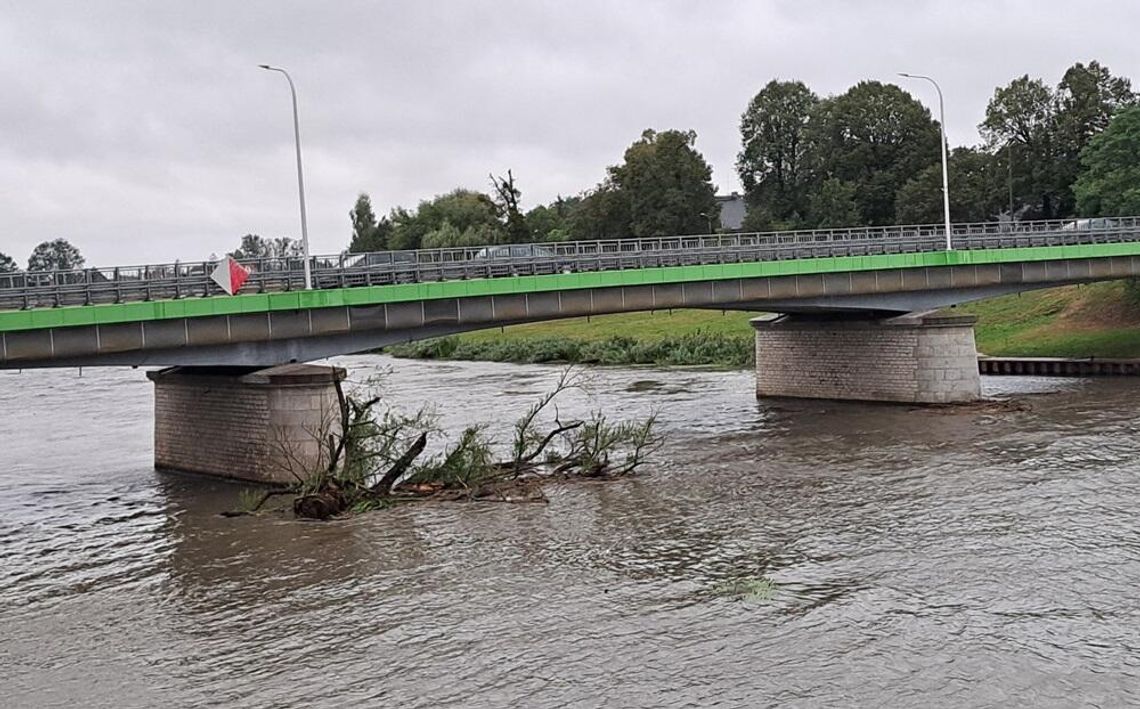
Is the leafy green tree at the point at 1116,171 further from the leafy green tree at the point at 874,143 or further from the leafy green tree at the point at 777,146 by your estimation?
the leafy green tree at the point at 777,146

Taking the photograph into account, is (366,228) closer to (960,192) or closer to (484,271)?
(960,192)

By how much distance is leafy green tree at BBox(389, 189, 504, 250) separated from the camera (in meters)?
120

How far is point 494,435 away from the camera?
41406 millimetres

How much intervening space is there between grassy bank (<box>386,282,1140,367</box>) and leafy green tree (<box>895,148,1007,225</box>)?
1732cm

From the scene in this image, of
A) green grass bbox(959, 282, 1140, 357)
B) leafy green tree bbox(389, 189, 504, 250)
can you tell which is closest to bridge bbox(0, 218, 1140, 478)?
green grass bbox(959, 282, 1140, 357)

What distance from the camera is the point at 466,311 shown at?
37.1 m

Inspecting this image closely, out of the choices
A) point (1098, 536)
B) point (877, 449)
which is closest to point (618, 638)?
point (1098, 536)

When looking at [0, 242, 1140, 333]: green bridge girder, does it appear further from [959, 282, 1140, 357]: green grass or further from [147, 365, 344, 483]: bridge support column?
[959, 282, 1140, 357]: green grass

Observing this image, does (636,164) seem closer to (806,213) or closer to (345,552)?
(806,213)

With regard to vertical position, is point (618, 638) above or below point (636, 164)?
below

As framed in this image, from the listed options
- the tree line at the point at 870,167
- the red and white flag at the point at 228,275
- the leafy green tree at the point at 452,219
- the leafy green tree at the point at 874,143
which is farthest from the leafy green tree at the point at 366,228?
the red and white flag at the point at 228,275

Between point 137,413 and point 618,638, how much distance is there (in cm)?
4251

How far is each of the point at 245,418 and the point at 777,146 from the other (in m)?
81.2

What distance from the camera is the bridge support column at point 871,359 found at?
45875 mm
